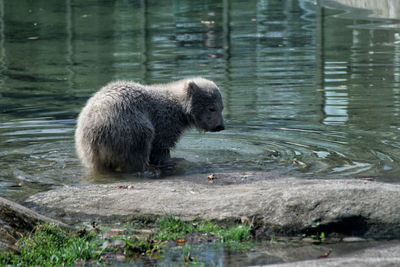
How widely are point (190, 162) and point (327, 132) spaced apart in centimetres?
253

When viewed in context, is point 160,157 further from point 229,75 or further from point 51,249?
point 229,75

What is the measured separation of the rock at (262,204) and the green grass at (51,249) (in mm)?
852

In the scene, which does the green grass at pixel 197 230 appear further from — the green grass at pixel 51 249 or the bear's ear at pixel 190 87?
the bear's ear at pixel 190 87

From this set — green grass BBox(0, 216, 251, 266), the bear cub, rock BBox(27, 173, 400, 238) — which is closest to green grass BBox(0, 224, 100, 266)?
green grass BBox(0, 216, 251, 266)

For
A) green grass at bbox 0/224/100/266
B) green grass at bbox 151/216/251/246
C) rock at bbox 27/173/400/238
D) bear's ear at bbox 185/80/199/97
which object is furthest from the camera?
bear's ear at bbox 185/80/199/97

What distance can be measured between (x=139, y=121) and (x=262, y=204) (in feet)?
9.28

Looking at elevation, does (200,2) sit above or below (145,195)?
above

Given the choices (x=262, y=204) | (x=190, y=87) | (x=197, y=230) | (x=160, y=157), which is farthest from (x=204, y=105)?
(x=197, y=230)

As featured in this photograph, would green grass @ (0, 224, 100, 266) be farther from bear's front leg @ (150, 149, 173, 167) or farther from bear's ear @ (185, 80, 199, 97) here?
bear's ear @ (185, 80, 199, 97)

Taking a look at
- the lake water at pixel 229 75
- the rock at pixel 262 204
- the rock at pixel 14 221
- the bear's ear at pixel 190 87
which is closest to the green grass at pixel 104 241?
the rock at pixel 14 221

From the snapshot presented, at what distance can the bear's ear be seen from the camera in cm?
953

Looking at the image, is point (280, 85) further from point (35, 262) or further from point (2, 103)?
point (35, 262)

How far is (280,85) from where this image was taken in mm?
14758

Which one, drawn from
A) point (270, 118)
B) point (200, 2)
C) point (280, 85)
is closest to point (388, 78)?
point (280, 85)
